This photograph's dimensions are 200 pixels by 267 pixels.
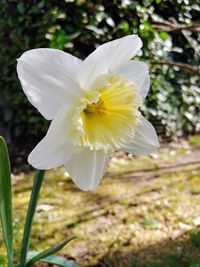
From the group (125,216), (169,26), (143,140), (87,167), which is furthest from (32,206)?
(169,26)

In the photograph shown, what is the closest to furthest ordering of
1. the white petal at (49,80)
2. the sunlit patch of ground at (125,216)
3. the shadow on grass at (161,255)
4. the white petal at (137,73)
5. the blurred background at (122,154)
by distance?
the white petal at (49,80), the white petal at (137,73), the shadow on grass at (161,255), the sunlit patch of ground at (125,216), the blurred background at (122,154)

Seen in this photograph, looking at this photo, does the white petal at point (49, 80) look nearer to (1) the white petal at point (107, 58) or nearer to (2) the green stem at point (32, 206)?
(1) the white petal at point (107, 58)

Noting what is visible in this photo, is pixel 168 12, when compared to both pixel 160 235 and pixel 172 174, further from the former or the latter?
pixel 160 235

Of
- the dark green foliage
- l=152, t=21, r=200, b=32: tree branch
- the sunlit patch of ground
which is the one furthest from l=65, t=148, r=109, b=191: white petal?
l=152, t=21, r=200, b=32: tree branch

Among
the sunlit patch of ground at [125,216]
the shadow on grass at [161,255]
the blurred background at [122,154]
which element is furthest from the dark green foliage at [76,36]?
the shadow on grass at [161,255]

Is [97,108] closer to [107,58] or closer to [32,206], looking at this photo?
[107,58]

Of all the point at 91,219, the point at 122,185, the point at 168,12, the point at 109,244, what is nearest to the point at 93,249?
the point at 109,244
